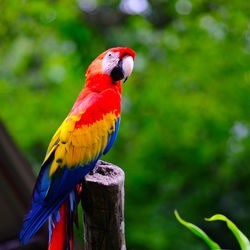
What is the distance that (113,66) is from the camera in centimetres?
108

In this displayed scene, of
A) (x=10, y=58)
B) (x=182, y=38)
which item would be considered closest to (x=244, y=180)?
(x=182, y=38)

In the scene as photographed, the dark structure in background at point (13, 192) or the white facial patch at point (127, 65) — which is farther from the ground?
the white facial patch at point (127, 65)

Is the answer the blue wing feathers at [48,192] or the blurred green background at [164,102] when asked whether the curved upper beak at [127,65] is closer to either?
the blue wing feathers at [48,192]

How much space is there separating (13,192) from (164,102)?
1103 mm

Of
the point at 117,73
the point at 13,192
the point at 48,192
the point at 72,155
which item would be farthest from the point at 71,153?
the point at 13,192

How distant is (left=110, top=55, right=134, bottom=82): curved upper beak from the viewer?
1.07 m

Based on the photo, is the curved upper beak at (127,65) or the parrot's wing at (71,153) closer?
the parrot's wing at (71,153)

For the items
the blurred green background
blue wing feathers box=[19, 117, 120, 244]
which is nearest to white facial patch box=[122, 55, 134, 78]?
blue wing feathers box=[19, 117, 120, 244]

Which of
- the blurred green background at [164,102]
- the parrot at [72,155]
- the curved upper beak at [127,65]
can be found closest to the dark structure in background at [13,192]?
the parrot at [72,155]

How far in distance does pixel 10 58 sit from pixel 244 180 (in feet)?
6.53

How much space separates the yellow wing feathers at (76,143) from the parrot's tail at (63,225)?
9 centimetres

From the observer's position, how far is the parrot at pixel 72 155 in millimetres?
915

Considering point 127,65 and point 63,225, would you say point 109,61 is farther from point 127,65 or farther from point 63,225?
point 63,225

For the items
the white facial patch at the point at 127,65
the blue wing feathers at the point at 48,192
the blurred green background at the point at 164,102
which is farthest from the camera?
the blurred green background at the point at 164,102
